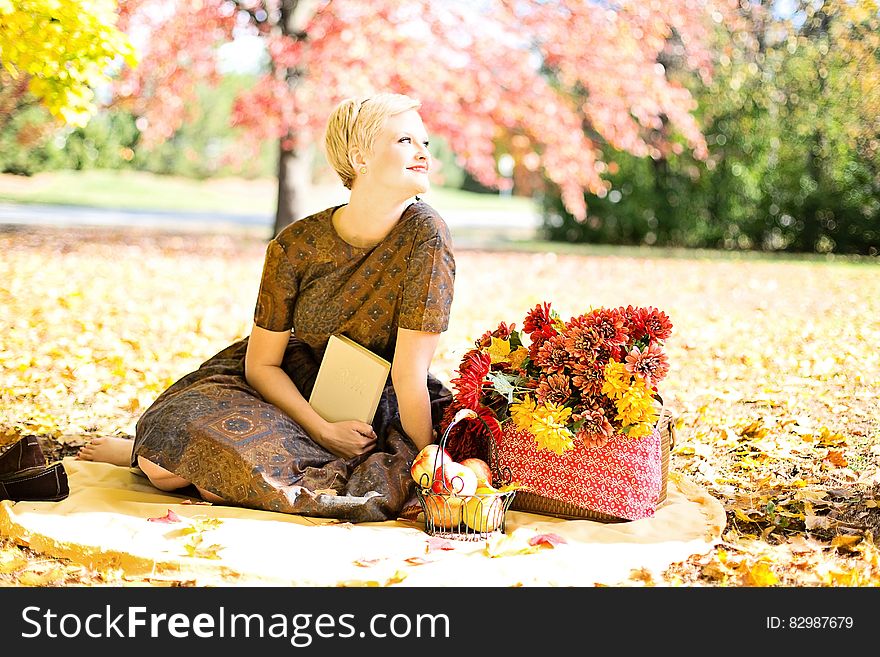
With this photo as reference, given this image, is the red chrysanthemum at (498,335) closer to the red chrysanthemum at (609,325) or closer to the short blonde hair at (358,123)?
the red chrysanthemum at (609,325)

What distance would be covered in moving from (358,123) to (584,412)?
41.3 inches

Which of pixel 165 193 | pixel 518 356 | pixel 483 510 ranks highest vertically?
pixel 518 356

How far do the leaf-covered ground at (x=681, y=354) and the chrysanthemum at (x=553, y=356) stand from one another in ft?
2.00

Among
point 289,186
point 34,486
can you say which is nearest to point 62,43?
point 34,486

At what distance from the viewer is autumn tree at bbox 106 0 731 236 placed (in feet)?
25.8

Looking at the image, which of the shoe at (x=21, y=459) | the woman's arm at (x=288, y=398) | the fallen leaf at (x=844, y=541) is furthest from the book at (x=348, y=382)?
the fallen leaf at (x=844, y=541)

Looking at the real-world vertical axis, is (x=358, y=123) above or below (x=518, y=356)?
above

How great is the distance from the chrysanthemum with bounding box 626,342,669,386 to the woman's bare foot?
1.64 metres

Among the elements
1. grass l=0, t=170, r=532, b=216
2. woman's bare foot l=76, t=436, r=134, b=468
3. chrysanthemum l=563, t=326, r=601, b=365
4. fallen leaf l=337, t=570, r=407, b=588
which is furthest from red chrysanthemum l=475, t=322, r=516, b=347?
grass l=0, t=170, r=532, b=216

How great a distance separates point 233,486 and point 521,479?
79 centimetres

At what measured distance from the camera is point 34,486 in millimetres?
2828

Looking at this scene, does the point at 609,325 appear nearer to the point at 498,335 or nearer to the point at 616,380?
the point at 616,380

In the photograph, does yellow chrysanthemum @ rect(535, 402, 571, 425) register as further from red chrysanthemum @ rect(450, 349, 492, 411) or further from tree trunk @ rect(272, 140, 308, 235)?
tree trunk @ rect(272, 140, 308, 235)

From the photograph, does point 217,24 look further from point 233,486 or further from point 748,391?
point 233,486
